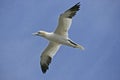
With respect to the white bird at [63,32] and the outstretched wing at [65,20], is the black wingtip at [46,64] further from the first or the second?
the outstretched wing at [65,20]

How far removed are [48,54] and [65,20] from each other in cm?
280

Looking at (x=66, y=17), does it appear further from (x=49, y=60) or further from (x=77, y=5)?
(x=49, y=60)

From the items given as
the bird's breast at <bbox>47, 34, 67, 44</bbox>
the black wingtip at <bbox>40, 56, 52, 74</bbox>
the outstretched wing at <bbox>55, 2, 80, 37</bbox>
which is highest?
the outstretched wing at <bbox>55, 2, 80, 37</bbox>

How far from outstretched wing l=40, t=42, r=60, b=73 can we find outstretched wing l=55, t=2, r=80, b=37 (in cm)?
154

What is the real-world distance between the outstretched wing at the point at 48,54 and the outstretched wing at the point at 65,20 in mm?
1542

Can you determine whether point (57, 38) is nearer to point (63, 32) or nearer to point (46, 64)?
point (63, 32)

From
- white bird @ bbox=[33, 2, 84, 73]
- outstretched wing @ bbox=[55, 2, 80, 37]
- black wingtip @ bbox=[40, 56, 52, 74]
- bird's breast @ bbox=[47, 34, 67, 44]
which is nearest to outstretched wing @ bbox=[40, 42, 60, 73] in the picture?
black wingtip @ bbox=[40, 56, 52, 74]

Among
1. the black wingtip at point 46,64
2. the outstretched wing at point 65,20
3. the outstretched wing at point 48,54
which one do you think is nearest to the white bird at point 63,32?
the outstretched wing at point 65,20

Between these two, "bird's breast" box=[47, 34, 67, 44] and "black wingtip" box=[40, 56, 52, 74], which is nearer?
"bird's breast" box=[47, 34, 67, 44]

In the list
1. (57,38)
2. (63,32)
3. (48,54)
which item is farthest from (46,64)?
(63,32)

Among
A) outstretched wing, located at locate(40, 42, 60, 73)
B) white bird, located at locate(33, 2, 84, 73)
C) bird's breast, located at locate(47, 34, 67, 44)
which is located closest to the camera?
white bird, located at locate(33, 2, 84, 73)

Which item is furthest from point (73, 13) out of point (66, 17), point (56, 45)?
point (56, 45)

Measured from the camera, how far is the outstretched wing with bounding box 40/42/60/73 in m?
30.4

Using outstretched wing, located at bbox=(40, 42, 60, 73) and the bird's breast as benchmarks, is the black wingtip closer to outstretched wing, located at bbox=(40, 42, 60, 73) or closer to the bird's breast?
outstretched wing, located at bbox=(40, 42, 60, 73)
